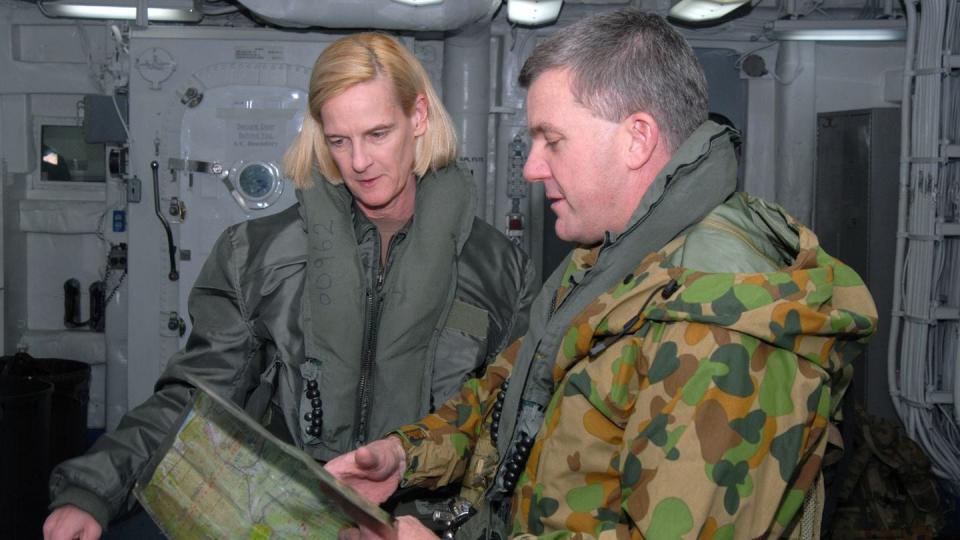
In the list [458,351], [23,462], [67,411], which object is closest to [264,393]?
[458,351]

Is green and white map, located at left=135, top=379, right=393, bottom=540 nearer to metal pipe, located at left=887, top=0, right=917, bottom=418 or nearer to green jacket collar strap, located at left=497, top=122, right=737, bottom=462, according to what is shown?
green jacket collar strap, located at left=497, top=122, right=737, bottom=462

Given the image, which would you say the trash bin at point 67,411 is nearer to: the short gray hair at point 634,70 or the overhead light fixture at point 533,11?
the overhead light fixture at point 533,11

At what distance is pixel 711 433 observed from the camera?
114 centimetres

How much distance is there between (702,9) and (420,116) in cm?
338

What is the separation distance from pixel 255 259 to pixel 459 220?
21.3 inches

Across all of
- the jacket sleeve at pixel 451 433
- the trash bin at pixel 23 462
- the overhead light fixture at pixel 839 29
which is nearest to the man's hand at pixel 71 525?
the jacket sleeve at pixel 451 433

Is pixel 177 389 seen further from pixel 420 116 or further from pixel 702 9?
pixel 702 9

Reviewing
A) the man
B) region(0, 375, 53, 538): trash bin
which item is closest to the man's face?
the man

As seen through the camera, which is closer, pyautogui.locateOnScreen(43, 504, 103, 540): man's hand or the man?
the man

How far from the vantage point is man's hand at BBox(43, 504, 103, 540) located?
1.71 metres

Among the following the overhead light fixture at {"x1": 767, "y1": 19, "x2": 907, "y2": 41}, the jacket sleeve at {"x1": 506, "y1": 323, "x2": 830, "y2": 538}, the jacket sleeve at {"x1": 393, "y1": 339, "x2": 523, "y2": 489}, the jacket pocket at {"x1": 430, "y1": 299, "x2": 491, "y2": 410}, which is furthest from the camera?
the overhead light fixture at {"x1": 767, "y1": 19, "x2": 907, "y2": 41}

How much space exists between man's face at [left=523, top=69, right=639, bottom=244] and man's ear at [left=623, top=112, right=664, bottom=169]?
0.01 m

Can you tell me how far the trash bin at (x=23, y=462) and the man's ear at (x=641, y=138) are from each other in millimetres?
3709

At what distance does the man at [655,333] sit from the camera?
3.78 feet
